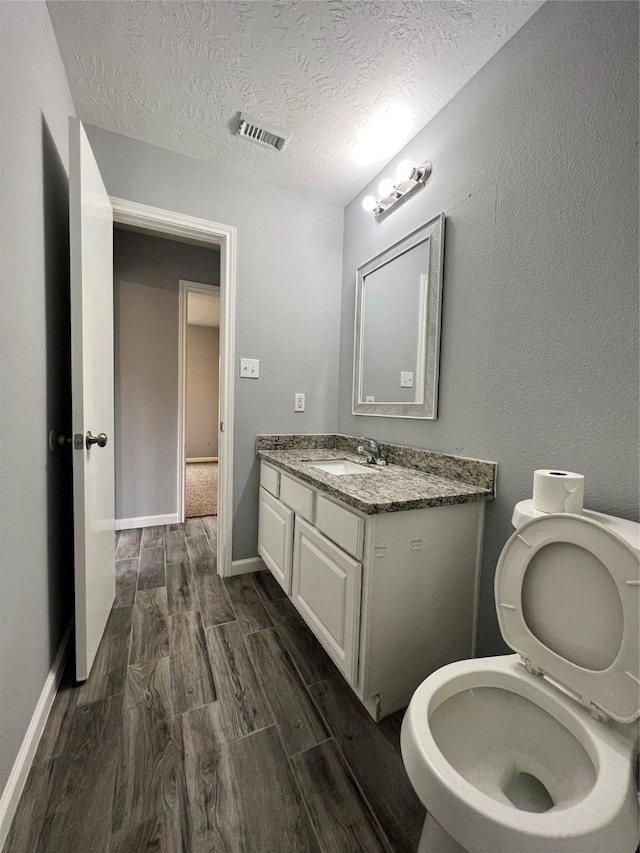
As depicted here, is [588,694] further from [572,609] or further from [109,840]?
[109,840]

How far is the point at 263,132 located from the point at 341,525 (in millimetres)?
1868

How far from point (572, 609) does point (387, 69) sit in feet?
6.17

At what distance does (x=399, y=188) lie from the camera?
1.62 meters

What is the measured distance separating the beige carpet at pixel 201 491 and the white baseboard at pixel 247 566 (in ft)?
3.87

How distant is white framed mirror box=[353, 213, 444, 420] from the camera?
1473mm

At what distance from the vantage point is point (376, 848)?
2.60 feet

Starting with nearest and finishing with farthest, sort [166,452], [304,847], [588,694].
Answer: [588,694]
[304,847]
[166,452]

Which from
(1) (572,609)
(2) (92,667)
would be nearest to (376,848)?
(1) (572,609)


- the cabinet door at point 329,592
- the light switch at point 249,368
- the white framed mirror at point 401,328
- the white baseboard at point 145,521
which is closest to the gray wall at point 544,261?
the white framed mirror at point 401,328

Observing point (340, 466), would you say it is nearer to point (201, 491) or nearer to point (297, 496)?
point (297, 496)

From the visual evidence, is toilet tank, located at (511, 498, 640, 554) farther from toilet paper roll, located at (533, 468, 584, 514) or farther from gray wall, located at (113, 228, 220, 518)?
gray wall, located at (113, 228, 220, 518)

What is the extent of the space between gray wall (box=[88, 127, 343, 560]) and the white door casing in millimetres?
518

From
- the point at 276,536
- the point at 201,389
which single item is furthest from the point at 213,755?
the point at 201,389

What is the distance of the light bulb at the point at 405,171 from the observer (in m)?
1.55
